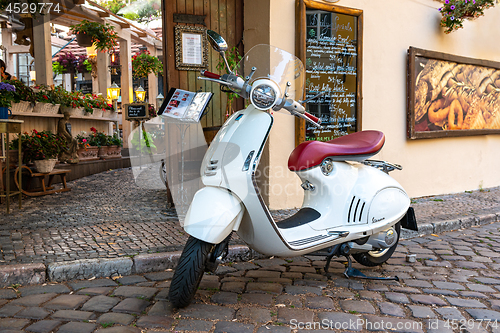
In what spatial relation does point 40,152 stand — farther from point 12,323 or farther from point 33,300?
point 12,323

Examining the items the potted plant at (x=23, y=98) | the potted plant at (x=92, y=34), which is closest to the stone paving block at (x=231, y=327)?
the potted plant at (x=23, y=98)

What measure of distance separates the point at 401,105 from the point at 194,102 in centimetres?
390

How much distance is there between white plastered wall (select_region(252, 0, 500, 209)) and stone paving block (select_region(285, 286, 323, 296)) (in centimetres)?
238

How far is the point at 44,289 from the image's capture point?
2.93m

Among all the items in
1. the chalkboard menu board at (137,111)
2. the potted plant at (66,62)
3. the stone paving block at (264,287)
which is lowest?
the stone paving block at (264,287)

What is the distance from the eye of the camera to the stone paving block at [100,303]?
2588mm

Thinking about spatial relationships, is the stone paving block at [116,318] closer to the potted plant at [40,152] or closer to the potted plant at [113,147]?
the potted plant at [40,152]

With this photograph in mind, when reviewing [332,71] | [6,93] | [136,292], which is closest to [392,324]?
[136,292]

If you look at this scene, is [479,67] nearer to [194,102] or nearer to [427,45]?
[427,45]

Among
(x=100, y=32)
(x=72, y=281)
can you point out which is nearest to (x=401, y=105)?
(x=72, y=281)

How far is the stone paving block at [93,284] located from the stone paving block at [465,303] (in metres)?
2.35

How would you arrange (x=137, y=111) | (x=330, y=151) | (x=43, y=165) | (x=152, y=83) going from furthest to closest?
(x=152, y=83) < (x=43, y=165) < (x=137, y=111) < (x=330, y=151)

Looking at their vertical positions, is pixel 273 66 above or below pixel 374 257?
above

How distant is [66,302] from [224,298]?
3.37ft
